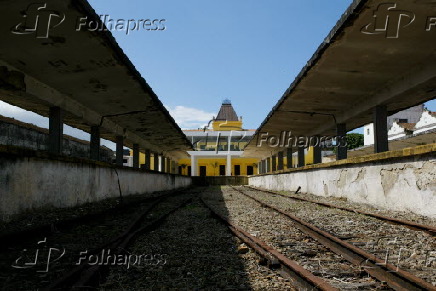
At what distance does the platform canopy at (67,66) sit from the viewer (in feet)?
18.3

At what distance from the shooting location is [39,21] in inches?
226

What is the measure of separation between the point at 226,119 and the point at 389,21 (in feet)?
203

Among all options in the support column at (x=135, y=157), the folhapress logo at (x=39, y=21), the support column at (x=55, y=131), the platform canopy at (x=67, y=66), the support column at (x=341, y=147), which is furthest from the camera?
the support column at (x=135, y=157)

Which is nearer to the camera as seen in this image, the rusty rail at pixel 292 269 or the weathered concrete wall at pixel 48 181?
the rusty rail at pixel 292 269

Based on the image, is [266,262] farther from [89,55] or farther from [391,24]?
[89,55]

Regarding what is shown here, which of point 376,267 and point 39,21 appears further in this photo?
point 39,21

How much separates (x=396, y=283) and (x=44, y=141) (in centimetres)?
2084

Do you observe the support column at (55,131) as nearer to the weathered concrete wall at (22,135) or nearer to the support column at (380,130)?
the weathered concrete wall at (22,135)

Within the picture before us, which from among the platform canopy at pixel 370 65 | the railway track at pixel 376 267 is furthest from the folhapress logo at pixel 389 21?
the railway track at pixel 376 267

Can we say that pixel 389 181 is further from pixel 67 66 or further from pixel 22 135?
pixel 22 135

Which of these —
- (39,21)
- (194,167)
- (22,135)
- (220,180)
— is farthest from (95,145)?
(194,167)

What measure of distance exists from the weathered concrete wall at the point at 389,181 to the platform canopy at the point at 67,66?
20.1 ft

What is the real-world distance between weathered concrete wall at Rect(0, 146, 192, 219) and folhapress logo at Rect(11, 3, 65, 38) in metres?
2.02

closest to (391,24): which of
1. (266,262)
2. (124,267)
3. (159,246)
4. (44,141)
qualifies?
(266,262)
